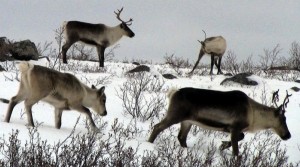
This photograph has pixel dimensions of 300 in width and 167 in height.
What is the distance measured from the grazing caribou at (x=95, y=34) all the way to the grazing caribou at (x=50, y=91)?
325 inches

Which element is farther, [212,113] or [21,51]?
[21,51]

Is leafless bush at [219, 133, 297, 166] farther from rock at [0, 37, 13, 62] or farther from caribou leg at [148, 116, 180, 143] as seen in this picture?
rock at [0, 37, 13, 62]

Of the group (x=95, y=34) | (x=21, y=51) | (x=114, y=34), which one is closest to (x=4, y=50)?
(x=21, y=51)

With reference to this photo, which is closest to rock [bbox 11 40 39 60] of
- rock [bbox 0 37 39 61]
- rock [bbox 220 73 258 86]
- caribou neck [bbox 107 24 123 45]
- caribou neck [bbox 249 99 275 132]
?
rock [bbox 0 37 39 61]

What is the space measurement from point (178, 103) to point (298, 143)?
8.52 ft

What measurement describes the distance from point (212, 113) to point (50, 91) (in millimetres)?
2321

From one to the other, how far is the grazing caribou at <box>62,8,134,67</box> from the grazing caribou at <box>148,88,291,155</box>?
8910 millimetres

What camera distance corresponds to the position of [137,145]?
21.5 ft

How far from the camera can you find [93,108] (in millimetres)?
8164

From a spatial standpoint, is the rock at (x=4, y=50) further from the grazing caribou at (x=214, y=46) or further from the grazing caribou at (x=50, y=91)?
the grazing caribou at (x=50, y=91)

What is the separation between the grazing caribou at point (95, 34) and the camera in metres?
16.2

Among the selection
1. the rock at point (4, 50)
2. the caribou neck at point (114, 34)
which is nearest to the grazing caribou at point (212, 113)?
the rock at point (4, 50)

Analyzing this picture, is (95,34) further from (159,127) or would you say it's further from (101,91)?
(159,127)

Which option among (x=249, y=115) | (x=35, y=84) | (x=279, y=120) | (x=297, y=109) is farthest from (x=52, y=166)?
(x=297, y=109)
